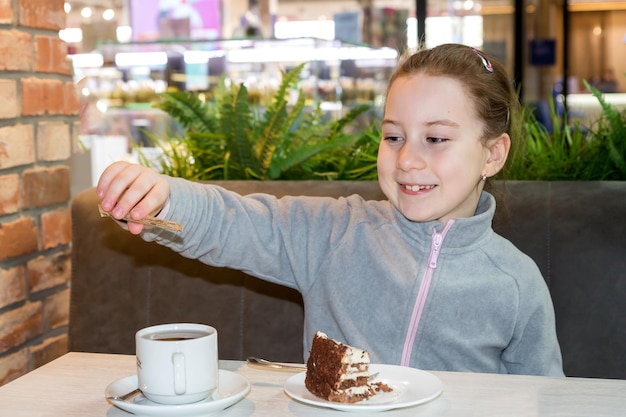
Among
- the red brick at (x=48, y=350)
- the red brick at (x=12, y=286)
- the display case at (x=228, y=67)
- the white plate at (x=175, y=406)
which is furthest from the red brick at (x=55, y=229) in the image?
the display case at (x=228, y=67)

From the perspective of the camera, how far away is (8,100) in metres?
1.87

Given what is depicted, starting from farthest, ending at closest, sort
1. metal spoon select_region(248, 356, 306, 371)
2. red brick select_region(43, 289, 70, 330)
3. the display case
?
1. the display case
2. red brick select_region(43, 289, 70, 330)
3. metal spoon select_region(248, 356, 306, 371)

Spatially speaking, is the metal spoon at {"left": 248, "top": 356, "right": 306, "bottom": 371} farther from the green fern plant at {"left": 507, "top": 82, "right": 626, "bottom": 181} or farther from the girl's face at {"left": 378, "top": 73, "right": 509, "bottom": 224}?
the green fern plant at {"left": 507, "top": 82, "right": 626, "bottom": 181}

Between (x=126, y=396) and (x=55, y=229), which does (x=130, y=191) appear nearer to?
(x=126, y=396)

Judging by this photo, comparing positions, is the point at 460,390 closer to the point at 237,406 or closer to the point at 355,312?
the point at 237,406

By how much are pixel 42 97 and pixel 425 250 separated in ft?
3.35

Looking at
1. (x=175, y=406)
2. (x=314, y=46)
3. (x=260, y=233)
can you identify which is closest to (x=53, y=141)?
(x=260, y=233)

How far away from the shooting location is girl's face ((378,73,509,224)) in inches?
60.0

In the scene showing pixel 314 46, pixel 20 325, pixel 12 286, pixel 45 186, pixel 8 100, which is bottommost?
pixel 20 325

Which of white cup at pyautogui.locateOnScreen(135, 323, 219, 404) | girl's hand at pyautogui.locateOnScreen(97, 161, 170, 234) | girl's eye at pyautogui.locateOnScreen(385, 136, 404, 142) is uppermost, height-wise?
girl's eye at pyautogui.locateOnScreen(385, 136, 404, 142)

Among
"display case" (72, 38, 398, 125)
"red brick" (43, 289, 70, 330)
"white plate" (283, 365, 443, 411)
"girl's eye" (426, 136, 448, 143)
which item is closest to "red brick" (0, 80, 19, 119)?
"red brick" (43, 289, 70, 330)

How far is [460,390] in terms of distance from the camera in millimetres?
1104

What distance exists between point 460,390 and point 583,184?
0.92m

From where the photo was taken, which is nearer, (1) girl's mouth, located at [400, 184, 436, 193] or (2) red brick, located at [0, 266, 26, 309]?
(1) girl's mouth, located at [400, 184, 436, 193]
